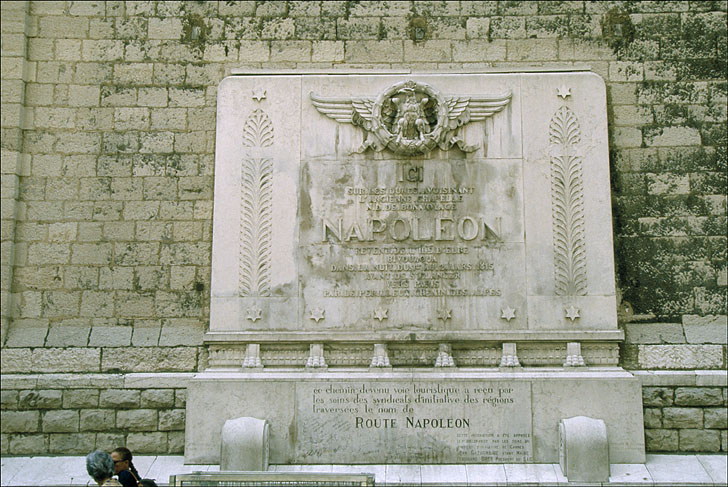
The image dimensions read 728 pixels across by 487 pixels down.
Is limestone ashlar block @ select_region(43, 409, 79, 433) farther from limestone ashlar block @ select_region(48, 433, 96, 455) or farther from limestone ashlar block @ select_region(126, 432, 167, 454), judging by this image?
limestone ashlar block @ select_region(126, 432, 167, 454)

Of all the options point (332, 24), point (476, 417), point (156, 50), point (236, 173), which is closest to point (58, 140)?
point (156, 50)

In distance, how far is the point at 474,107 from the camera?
28.4ft

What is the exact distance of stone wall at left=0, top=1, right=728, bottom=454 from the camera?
8.32 metres

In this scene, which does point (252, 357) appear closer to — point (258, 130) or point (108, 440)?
point (108, 440)

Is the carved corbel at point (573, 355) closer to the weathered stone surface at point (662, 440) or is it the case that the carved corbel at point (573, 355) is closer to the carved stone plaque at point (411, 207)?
the carved stone plaque at point (411, 207)

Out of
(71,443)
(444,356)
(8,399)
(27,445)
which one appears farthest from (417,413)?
(8,399)

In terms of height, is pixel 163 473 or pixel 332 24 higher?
pixel 332 24

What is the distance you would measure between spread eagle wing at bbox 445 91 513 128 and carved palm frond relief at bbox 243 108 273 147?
2345mm

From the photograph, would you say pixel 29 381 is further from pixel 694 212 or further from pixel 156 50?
pixel 694 212

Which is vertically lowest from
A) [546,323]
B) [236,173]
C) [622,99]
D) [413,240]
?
[546,323]

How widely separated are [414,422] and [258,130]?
4174 millimetres

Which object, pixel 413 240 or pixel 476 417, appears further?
pixel 413 240

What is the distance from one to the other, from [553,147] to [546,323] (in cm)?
225

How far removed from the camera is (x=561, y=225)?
842cm
